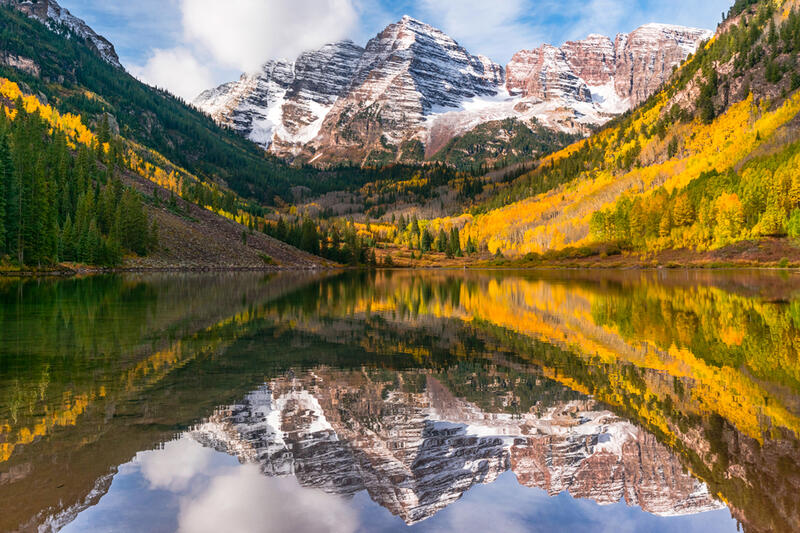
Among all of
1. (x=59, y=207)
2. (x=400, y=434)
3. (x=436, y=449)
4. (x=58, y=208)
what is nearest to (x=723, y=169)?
(x=400, y=434)

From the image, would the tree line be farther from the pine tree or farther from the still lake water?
the still lake water

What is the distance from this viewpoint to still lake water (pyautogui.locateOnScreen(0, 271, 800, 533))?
23.7 ft

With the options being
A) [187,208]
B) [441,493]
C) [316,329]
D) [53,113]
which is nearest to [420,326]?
[316,329]

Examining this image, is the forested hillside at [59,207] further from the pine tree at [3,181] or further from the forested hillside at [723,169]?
the forested hillside at [723,169]

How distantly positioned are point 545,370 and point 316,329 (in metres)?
13.2

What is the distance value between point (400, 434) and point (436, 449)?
1026mm

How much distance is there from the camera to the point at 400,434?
A: 1053 cm

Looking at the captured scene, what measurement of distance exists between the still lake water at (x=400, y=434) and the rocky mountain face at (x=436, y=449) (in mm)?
46

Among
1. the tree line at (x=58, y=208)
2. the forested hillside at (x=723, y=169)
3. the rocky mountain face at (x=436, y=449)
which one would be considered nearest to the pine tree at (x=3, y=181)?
the tree line at (x=58, y=208)

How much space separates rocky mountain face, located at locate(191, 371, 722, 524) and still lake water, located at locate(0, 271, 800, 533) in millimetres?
46

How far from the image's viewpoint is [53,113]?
647ft

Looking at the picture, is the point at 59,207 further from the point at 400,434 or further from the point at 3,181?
the point at 400,434

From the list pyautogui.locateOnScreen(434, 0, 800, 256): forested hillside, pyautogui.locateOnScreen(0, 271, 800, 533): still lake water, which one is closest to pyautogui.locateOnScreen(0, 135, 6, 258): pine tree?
pyautogui.locateOnScreen(0, 271, 800, 533): still lake water

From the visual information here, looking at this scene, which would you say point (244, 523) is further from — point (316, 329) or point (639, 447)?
point (316, 329)
